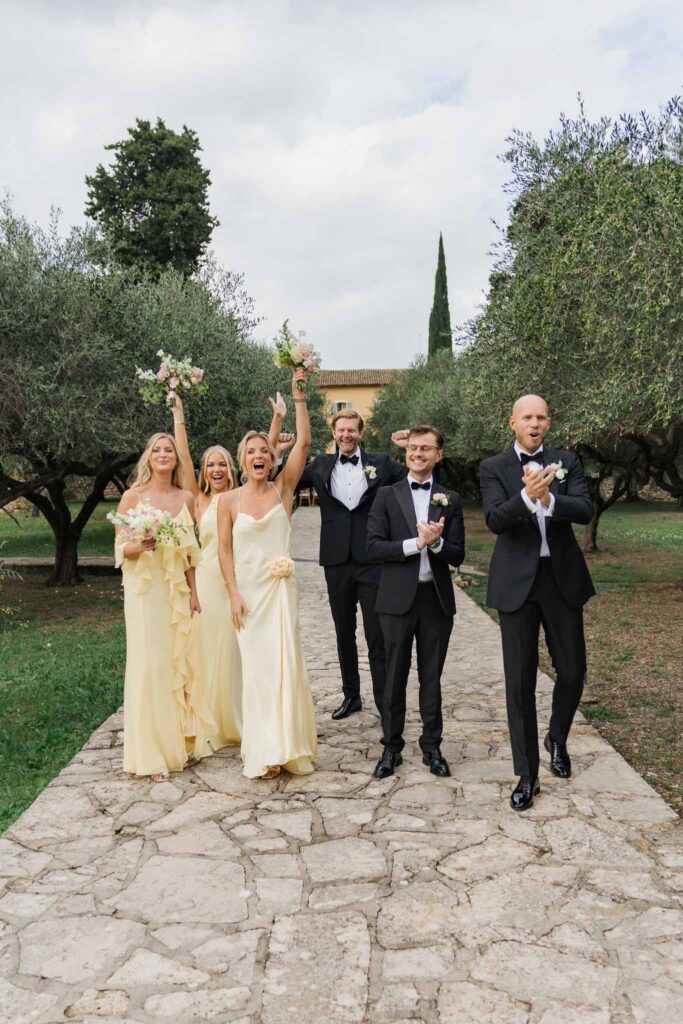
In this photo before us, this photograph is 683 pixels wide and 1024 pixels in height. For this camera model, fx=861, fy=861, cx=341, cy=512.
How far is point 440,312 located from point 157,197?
1077 inches

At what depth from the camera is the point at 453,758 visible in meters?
6.02

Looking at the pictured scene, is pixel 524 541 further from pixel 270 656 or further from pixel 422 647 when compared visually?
pixel 270 656

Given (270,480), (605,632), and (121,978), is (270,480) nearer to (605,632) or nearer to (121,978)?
(121,978)

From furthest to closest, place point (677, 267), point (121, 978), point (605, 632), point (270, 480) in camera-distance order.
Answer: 1. point (605, 632)
2. point (677, 267)
3. point (270, 480)
4. point (121, 978)

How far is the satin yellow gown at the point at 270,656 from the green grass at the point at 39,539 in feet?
50.4

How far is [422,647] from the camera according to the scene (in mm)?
5617

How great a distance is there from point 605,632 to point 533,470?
7.28 meters

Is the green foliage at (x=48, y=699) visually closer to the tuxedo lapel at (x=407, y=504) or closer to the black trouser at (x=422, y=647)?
the black trouser at (x=422, y=647)

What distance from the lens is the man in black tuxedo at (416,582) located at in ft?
18.1

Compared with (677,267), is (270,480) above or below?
below

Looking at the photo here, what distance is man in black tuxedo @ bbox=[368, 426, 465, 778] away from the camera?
5.51m

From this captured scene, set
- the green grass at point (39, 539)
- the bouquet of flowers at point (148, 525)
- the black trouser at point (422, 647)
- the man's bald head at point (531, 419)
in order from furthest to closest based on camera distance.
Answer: the green grass at point (39, 539) → the bouquet of flowers at point (148, 525) → the black trouser at point (422, 647) → the man's bald head at point (531, 419)

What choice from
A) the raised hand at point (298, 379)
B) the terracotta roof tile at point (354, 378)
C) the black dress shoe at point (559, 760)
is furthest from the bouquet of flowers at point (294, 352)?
the terracotta roof tile at point (354, 378)

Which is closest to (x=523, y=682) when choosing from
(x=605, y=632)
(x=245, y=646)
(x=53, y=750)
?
(x=245, y=646)
